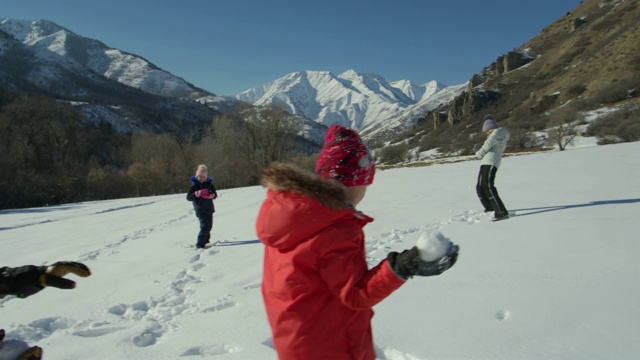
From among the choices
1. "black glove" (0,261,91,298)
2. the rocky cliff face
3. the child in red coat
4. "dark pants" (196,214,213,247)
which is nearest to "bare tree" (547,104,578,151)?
the rocky cliff face

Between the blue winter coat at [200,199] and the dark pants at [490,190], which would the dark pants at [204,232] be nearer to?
the blue winter coat at [200,199]

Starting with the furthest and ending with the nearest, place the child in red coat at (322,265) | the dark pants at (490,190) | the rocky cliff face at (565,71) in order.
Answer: the rocky cliff face at (565,71) → the dark pants at (490,190) → the child in red coat at (322,265)

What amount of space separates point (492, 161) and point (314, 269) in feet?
19.2

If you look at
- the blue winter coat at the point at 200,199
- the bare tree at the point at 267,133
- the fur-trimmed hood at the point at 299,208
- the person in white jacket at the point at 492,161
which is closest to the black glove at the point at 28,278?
the fur-trimmed hood at the point at 299,208

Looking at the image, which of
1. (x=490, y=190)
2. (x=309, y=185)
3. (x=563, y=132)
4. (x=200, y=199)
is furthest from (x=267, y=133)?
(x=309, y=185)

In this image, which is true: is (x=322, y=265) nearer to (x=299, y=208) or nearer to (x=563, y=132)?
(x=299, y=208)

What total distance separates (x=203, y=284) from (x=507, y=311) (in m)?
3.24

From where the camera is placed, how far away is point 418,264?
53.4 inches

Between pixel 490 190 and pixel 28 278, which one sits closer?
pixel 28 278

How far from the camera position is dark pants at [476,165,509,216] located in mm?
6336

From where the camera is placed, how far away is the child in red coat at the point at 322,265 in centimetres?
143

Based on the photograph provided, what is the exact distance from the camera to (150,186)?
103 feet

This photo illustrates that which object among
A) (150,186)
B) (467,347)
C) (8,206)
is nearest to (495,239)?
(467,347)

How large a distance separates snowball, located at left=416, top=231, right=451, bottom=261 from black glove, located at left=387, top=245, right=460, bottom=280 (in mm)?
17
